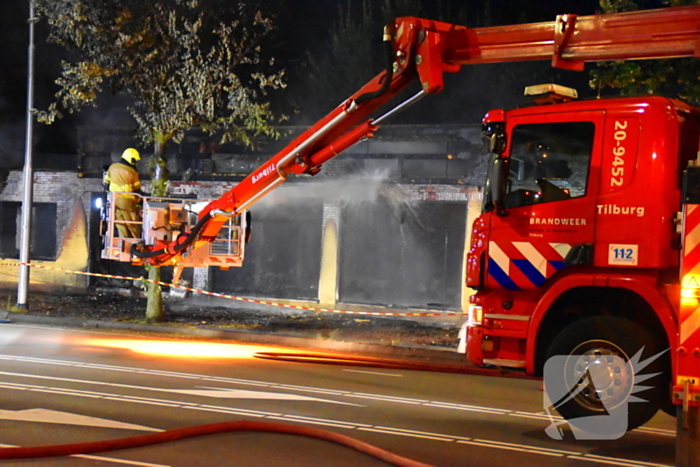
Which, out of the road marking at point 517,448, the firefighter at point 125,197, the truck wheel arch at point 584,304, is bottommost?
the road marking at point 517,448

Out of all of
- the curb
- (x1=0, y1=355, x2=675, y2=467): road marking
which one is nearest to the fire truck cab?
(x1=0, y1=355, x2=675, y2=467): road marking

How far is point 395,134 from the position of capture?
18172 millimetres

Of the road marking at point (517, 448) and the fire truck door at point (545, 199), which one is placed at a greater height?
the fire truck door at point (545, 199)

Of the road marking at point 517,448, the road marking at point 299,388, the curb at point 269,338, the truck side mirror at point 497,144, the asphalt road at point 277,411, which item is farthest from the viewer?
the curb at point 269,338

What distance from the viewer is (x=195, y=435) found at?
624cm

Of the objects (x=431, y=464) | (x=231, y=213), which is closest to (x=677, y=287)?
(x=431, y=464)

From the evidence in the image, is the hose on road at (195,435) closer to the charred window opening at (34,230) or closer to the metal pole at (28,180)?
the metal pole at (28,180)

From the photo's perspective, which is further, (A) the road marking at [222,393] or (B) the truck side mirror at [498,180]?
(A) the road marking at [222,393]

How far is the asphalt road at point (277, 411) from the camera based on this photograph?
19.5 ft

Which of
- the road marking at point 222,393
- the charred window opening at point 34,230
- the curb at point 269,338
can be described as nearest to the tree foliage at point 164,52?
the curb at point 269,338

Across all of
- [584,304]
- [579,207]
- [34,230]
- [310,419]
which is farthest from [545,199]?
[34,230]

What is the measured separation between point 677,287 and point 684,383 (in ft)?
3.94

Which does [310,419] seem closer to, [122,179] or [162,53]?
[122,179]
